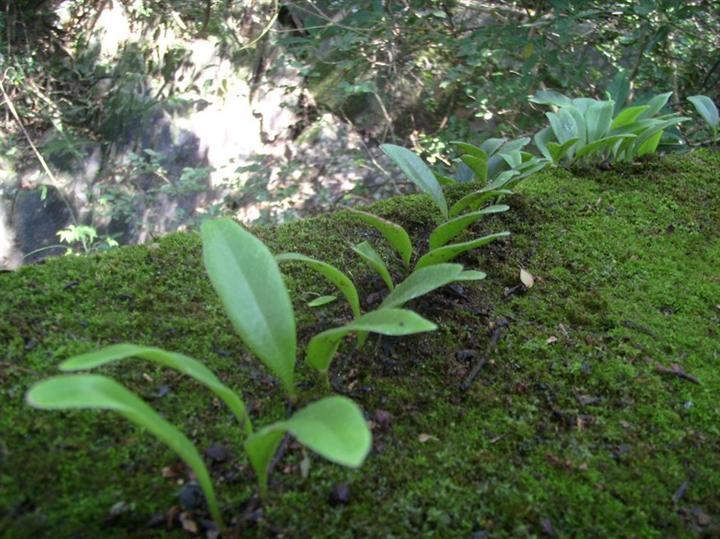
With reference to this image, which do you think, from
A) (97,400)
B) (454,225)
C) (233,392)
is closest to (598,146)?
(454,225)

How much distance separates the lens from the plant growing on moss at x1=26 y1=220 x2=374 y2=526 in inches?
25.2

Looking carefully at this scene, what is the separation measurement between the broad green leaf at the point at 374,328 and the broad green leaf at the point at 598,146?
4.47ft

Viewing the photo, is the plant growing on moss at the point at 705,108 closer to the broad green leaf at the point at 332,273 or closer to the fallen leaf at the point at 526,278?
the fallen leaf at the point at 526,278

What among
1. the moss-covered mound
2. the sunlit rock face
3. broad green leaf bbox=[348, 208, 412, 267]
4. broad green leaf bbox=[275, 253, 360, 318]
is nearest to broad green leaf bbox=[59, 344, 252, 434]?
the moss-covered mound

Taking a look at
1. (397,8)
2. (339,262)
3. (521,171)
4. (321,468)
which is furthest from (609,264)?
(397,8)

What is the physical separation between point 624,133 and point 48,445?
6.67ft

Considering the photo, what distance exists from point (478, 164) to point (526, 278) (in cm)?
49

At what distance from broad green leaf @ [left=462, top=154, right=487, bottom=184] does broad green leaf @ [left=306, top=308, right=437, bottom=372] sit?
38.1 inches

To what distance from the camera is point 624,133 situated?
6.66 feet

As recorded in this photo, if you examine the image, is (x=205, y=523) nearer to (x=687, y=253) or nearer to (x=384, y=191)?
(x=687, y=253)

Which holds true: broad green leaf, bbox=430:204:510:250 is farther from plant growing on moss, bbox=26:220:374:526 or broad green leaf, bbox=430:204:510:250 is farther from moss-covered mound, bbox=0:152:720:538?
plant growing on moss, bbox=26:220:374:526

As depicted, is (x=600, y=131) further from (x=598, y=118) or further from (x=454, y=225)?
(x=454, y=225)

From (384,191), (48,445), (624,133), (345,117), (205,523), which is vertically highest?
(48,445)

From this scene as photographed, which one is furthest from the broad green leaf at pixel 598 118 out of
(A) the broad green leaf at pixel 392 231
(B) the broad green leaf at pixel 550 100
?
(A) the broad green leaf at pixel 392 231
